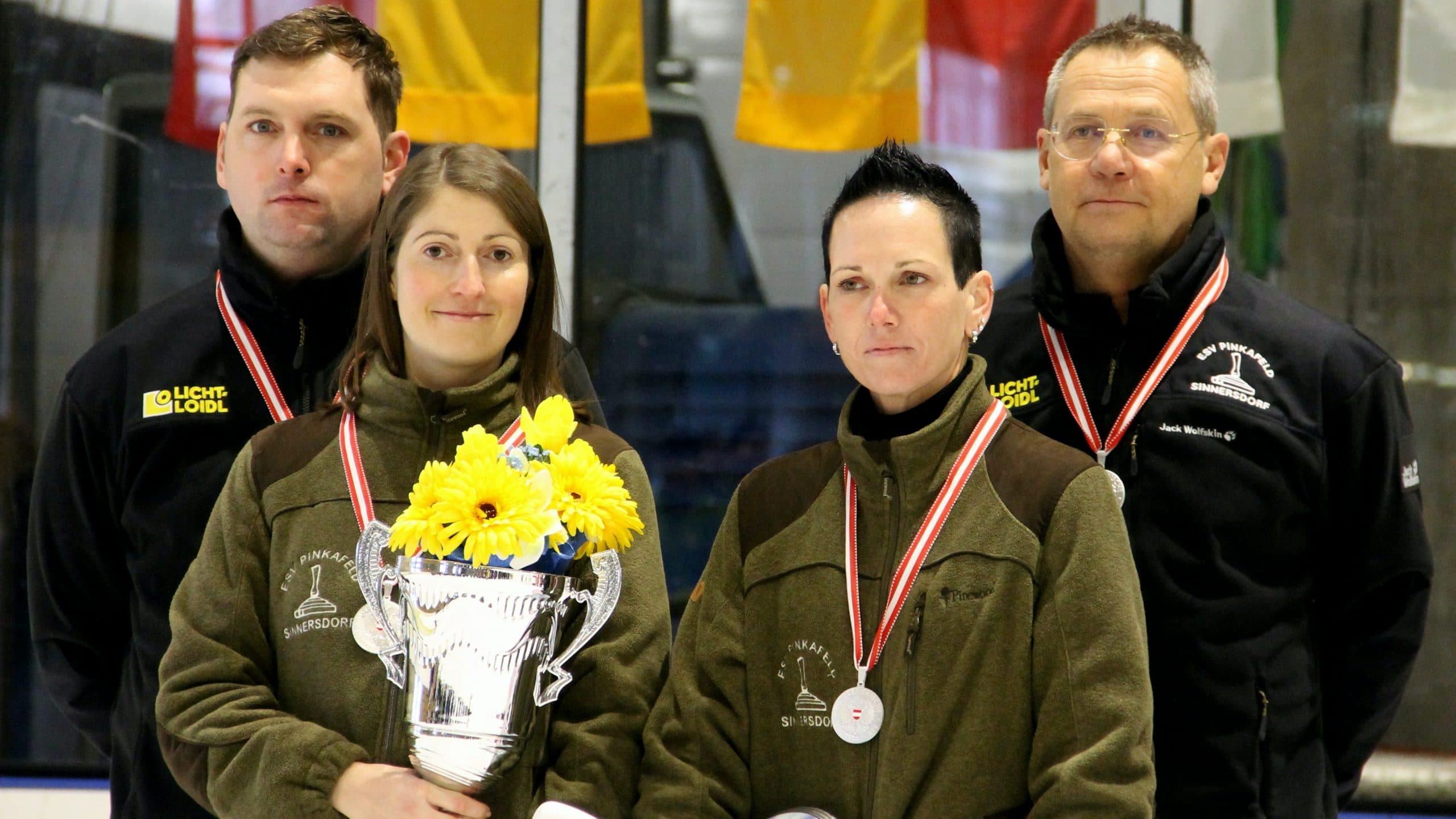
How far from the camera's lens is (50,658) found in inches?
100

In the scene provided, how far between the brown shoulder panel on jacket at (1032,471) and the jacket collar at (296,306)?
3.87 ft

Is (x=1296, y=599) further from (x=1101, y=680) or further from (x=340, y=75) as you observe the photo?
(x=340, y=75)

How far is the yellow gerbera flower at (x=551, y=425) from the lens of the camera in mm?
1717

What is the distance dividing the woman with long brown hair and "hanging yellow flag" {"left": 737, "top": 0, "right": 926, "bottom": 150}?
2029 millimetres

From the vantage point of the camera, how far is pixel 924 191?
186cm

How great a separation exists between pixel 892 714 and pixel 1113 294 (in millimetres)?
1008

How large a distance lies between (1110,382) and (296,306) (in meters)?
1.43

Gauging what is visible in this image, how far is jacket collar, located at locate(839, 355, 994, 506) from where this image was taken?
5.82 ft

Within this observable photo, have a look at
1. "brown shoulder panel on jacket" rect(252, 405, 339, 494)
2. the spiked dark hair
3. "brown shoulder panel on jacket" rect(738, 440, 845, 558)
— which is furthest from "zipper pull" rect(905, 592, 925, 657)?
"brown shoulder panel on jacket" rect(252, 405, 339, 494)

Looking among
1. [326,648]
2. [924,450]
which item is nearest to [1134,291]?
[924,450]

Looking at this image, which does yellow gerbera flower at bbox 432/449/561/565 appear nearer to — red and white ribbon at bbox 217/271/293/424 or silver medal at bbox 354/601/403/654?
silver medal at bbox 354/601/403/654

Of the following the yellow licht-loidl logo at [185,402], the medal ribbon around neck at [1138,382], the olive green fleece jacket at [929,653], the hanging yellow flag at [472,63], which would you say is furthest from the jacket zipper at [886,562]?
the hanging yellow flag at [472,63]

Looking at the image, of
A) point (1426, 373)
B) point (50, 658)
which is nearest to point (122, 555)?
point (50, 658)

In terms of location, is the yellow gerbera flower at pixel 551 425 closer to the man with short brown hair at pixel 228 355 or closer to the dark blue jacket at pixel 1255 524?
the man with short brown hair at pixel 228 355
